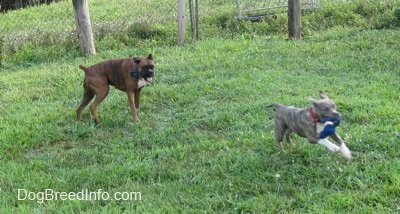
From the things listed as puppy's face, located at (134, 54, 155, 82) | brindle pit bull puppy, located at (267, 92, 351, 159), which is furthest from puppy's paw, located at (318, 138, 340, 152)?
puppy's face, located at (134, 54, 155, 82)

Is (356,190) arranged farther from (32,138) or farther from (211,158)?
(32,138)

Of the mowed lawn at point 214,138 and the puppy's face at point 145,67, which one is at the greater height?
the puppy's face at point 145,67

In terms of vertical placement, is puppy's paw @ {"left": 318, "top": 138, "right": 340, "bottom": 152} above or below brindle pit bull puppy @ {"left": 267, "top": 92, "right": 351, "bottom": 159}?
below

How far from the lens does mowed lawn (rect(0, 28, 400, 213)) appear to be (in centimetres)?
438

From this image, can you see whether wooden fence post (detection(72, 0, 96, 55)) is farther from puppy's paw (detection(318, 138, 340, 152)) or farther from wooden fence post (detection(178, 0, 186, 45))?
puppy's paw (detection(318, 138, 340, 152))

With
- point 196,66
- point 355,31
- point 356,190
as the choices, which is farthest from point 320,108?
point 355,31

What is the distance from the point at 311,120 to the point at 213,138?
1393 mm

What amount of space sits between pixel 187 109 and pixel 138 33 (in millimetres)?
→ 5014

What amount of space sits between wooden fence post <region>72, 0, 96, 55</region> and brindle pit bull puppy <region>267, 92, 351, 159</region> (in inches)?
244

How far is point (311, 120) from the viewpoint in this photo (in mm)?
4652

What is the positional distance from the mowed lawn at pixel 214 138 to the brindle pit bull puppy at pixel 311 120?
208 millimetres

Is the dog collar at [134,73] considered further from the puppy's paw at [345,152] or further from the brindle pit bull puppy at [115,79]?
the puppy's paw at [345,152]

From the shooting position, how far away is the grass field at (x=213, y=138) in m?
4.38

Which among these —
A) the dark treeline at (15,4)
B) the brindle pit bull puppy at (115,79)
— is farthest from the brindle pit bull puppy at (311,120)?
the dark treeline at (15,4)
